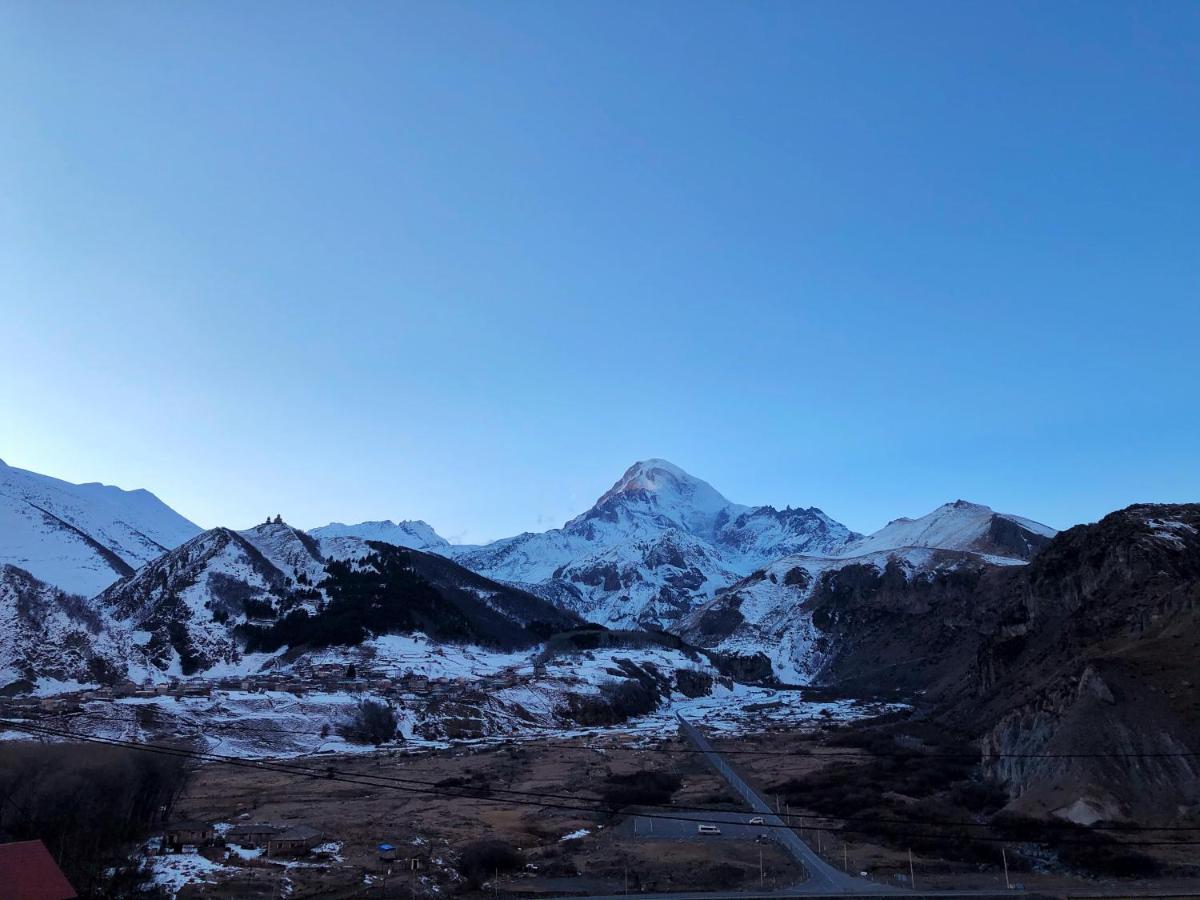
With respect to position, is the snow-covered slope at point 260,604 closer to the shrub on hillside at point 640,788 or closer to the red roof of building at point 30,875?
the shrub on hillside at point 640,788

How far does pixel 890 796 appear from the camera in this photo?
58.3 meters

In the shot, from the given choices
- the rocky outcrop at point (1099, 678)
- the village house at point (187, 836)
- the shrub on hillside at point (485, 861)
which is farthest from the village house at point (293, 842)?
the rocky outcrop at point (1099, 678)

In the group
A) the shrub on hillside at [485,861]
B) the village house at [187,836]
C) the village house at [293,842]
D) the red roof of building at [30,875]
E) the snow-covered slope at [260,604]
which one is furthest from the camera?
the snow-covered slope at [260,604]

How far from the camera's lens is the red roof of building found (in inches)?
1007

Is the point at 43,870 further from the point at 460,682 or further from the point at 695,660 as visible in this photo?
the point at 695,660

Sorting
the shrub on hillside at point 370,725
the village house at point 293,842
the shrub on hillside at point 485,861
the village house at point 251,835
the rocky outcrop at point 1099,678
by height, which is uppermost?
the rocky outcrop at point 1099,678

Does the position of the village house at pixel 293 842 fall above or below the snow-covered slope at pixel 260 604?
below

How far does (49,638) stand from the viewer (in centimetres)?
11938

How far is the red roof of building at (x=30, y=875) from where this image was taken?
25.6 m

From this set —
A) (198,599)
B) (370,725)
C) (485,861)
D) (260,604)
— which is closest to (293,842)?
(485,861)

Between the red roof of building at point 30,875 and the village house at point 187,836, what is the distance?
15120mm

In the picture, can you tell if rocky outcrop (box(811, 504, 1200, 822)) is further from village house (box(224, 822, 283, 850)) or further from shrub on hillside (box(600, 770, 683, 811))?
village house (box(224, 822, 283, 850))

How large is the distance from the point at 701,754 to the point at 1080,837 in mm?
47804

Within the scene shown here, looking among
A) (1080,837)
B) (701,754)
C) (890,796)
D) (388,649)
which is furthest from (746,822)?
(388,649)
